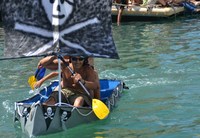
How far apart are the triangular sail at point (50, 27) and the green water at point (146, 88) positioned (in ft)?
4.14

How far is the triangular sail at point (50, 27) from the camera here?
26.1 feet

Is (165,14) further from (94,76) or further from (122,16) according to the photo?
(94,76)

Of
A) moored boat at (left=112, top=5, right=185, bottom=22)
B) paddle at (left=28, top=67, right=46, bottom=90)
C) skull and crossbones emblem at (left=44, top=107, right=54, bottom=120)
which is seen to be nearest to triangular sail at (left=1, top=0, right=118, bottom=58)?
skull and crossbones emblem at (left=44, top=107, right=54, bottom=120)

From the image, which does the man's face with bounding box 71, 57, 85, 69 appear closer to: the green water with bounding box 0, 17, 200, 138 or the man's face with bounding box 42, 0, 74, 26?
the man's face with bounding box 42, 0, 74, 26

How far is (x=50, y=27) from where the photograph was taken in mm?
8008

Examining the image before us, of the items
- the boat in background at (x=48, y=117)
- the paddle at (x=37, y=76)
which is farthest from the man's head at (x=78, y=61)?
the paddle at (x=37, y=76)

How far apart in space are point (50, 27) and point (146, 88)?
3.37 meters

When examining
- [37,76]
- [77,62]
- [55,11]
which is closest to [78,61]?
[77,62]

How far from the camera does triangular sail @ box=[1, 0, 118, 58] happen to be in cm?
Answer: 796

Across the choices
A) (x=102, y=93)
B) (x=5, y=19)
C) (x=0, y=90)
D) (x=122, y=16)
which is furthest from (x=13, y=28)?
(x=122, y=16)

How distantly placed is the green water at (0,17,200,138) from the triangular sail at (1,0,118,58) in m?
1.26

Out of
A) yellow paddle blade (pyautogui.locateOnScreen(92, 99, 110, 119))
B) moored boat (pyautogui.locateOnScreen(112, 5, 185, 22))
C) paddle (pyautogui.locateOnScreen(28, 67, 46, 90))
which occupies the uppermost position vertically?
yellow paddle blade (pyautogui.locateOnScreen(92, 99, 110, 119))

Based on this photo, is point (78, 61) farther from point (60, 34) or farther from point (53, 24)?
point (53, 24)

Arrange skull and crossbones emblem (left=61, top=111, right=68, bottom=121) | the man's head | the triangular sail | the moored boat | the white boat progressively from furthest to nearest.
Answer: the moored boat → the man's head → the triangular sail → the white boat → skull and crossbones emblem (left=61, top=111, right=68, bottom=121)
